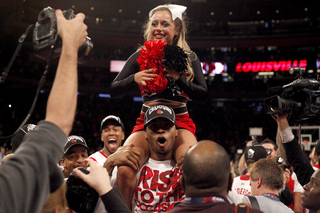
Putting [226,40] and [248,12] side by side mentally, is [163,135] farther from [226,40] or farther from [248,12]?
[248,12]

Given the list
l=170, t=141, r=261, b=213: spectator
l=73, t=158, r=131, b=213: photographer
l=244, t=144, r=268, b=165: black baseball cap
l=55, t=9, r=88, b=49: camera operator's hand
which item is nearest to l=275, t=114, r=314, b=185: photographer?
l=170, t=141, r=261, b=213: spectator

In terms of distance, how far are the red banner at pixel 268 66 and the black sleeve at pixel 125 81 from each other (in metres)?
16.7

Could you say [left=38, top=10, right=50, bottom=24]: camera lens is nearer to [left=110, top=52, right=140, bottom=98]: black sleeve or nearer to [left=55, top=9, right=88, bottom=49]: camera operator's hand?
[left=55, top=9, right=88, bottom=49]: camera operator's hand

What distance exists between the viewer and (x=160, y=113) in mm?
2471

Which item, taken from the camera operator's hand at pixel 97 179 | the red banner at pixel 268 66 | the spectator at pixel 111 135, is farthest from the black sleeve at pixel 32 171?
the red banner at pixel 268 66

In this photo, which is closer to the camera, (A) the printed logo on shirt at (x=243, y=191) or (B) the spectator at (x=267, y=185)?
(B) the spectator at (x=267, y=185)

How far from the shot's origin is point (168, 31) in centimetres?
276

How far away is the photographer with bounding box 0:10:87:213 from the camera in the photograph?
0.90 metres

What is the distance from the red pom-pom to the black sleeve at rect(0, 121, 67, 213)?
4.58 feet

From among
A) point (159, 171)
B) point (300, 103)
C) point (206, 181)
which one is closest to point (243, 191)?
point (300, 103)

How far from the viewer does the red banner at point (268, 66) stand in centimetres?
1780

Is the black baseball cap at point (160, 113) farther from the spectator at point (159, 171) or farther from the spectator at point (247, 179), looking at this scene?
the spectator at point (247, 179)

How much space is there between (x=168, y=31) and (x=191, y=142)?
978 mm

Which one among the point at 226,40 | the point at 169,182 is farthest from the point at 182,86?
the point at 226,40
